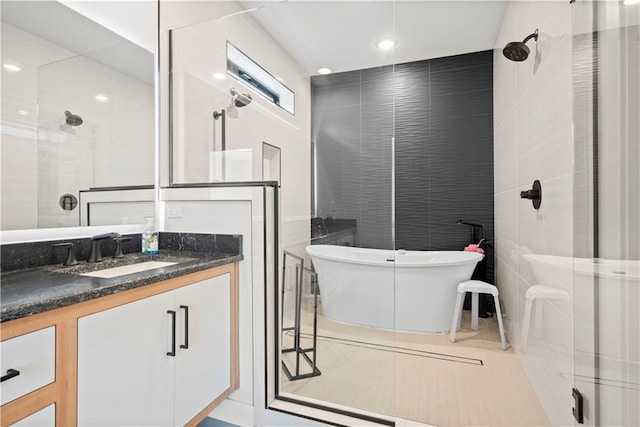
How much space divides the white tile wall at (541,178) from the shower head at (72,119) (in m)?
2.29

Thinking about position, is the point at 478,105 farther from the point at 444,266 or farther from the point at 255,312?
the point at 255,312

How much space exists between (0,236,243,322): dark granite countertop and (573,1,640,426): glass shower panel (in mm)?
1406

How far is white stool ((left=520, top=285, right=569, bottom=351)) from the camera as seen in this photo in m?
1.56

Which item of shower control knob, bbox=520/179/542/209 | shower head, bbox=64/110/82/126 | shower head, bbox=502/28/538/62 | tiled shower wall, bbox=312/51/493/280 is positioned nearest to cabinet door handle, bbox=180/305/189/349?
shower head, bbox=64/110/82/126

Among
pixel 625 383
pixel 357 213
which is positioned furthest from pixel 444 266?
pixel 625 383

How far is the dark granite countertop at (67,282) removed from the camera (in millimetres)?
928

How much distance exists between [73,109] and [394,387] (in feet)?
7.29

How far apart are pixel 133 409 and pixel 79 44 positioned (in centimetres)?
175

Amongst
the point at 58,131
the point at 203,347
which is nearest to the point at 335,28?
the point at 58,131

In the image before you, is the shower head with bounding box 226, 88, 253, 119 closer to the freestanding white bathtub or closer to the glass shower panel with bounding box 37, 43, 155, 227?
the glass shower panel with bounding box 37, 43, 155, 227

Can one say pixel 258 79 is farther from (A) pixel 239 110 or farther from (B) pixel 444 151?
(B) pixel 444 151

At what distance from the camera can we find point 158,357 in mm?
1337

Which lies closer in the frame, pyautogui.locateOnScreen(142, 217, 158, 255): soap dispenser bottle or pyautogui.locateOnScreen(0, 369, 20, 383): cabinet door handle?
pyautogui.locateOnScreen(0, 369, 20, 383): cabinet door handle

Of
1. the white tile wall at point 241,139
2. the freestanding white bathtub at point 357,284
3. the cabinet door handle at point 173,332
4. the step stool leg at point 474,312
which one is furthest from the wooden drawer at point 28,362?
the step stool leg at point 474,312
